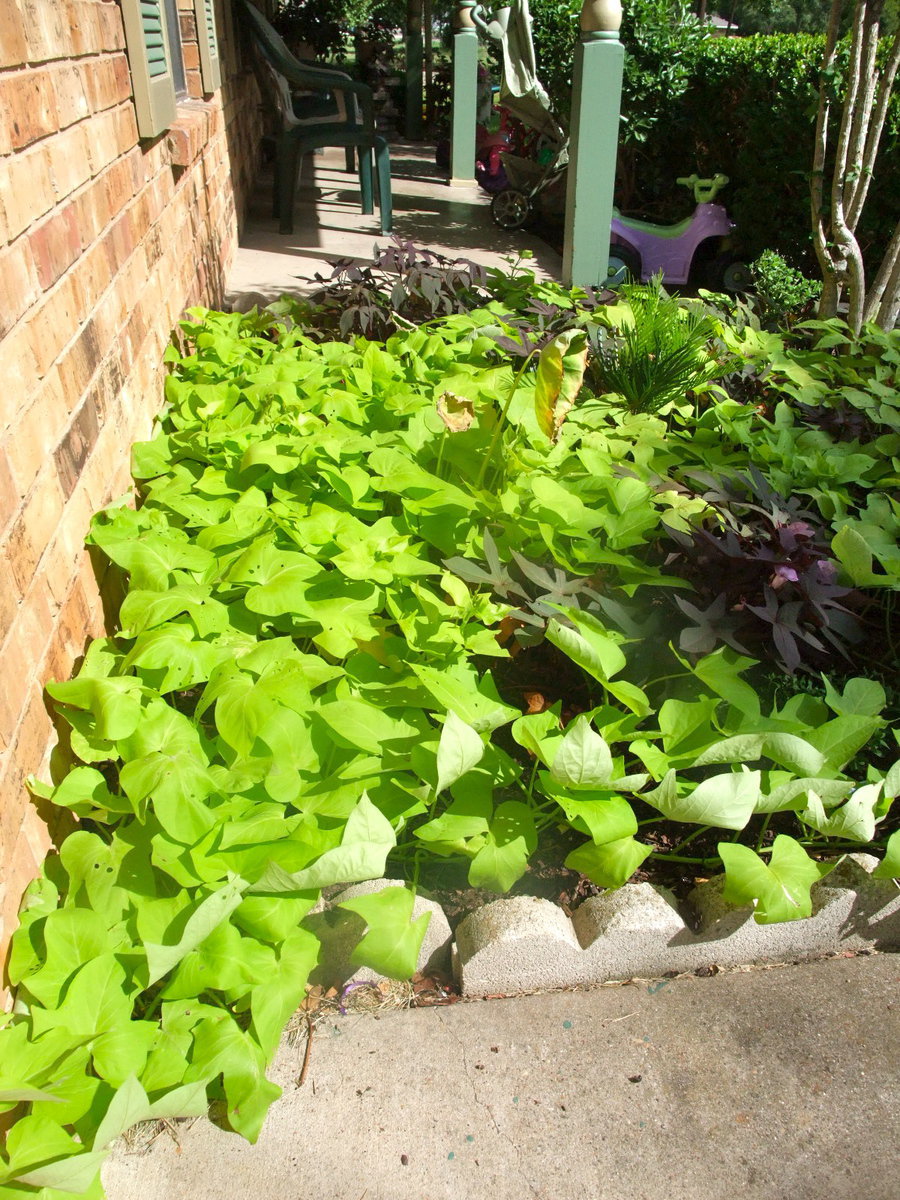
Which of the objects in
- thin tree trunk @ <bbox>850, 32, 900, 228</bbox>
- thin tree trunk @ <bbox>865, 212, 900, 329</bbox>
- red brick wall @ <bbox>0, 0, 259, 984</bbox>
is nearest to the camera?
red brick wall @ <bbox>0, 0, 259, 984</bbox>

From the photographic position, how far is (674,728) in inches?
66.8

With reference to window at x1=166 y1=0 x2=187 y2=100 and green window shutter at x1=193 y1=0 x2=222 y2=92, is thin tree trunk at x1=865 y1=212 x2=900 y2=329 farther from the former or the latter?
green window shutter at x1=193 y1=0 x2=222 y2=92

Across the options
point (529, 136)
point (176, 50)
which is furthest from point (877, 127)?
point (529, 136)

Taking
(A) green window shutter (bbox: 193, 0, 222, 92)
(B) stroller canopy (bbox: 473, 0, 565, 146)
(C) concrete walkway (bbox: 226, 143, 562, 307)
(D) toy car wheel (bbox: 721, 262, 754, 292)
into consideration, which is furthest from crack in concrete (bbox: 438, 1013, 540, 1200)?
(B) stroller canopy (bbox: 473, 0, 565, 146)

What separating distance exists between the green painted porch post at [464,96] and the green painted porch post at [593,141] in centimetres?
537

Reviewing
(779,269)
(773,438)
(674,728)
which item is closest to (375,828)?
(674,728)

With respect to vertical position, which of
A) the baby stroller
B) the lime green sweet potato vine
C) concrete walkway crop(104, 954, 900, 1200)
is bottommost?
concrete walkway crop(104, 954, 900, 1200)

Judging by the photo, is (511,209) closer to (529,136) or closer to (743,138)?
(529,136)

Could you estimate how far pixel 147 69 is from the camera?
264 cm

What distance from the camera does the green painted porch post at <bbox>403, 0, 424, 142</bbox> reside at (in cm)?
1233

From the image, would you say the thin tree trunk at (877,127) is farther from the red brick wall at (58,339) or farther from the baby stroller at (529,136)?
the red brick wall at (58,339)

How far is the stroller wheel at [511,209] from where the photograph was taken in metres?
7.19

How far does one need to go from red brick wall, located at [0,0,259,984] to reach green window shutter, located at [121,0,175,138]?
0.14 ft

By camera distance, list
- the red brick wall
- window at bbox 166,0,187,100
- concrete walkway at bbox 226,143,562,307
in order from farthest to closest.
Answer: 1. concrete walkway at bbox 226,143,562,307
2. window at bbox 166,0,187,100
3. the red brick wall
